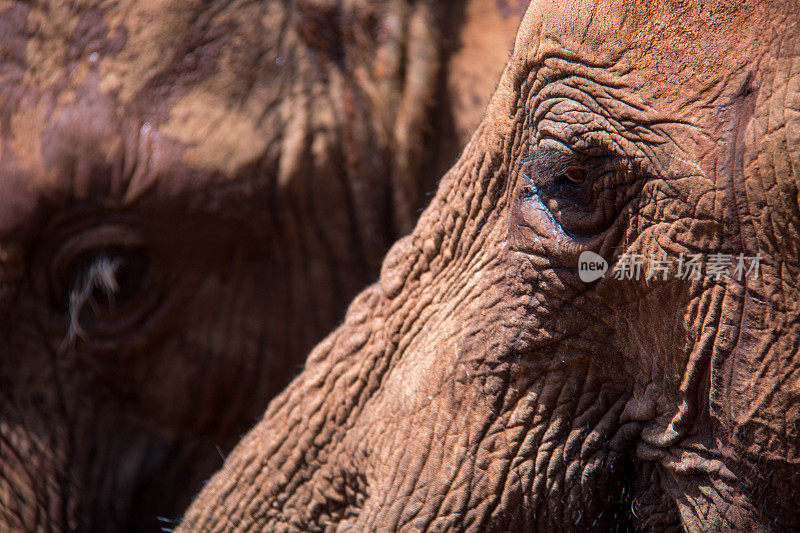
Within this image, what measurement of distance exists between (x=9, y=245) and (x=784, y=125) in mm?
1714

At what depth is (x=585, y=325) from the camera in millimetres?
1155

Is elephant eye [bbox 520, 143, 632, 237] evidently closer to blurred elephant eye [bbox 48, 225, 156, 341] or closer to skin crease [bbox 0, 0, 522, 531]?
skin crease [bbox 0, 0, 522, 531]

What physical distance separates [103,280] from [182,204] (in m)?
0.28

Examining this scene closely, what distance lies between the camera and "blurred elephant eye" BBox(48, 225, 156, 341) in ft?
6.86

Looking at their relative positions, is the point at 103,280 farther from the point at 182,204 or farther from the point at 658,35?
the point at 658,35

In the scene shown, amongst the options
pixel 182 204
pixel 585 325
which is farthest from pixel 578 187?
pixel 182 204

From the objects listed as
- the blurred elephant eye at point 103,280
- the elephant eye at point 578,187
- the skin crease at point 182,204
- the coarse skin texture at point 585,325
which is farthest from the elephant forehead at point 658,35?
the blurred elephant eye at point 103,280

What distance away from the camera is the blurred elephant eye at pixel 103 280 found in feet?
6.86

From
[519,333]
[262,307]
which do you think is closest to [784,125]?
[519,333]

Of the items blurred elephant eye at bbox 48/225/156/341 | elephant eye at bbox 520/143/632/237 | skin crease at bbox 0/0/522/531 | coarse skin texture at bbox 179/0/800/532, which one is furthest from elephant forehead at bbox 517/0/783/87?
blurred elephant eye at bbox 48/225/156/341

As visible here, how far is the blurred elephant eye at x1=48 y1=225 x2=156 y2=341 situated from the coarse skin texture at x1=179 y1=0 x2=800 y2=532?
82 centimetres

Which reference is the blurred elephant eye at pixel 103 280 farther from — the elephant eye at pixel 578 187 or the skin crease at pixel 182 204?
the elephant eye at pixel 578 187

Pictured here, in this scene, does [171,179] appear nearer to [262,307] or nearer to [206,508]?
[262,307]

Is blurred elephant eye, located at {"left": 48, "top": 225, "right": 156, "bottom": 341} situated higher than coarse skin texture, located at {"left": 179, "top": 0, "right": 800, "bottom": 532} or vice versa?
blurred elephant eye, located at {"left": 48, "top": 225, "right": 156, "bottom": 341}
